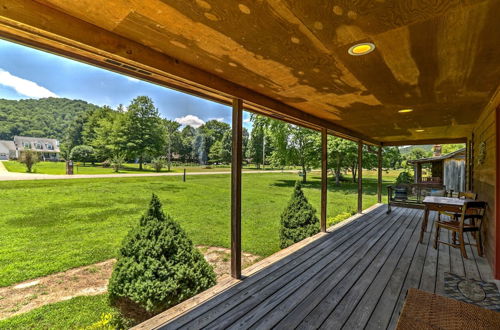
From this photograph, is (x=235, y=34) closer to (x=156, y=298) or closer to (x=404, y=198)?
(x=156, y=298)

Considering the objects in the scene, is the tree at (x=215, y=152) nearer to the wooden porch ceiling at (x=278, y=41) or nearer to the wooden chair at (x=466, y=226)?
the wooden chair at (x=466, y=226)

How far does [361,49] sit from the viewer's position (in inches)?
65.6

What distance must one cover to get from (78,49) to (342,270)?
3.29 meters

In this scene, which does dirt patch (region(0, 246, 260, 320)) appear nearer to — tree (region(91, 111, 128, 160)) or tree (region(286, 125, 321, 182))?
tree (region(286, 125, 321, 182))

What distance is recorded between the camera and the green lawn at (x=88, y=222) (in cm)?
443

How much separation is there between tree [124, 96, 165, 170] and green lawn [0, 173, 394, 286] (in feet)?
45.0

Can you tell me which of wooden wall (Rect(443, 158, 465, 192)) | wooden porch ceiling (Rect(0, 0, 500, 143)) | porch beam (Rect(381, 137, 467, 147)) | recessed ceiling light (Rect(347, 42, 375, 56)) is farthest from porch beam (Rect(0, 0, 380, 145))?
wooden wall (Rect(443, 158, 465, 192))

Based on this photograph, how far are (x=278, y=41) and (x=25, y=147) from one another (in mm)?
20362

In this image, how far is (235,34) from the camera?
4.84 ft

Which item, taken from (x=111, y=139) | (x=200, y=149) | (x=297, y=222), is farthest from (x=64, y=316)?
(x=200, y=149)

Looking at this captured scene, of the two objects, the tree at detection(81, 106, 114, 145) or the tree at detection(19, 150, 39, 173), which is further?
the tree at detection(81, 106, 114, 145)

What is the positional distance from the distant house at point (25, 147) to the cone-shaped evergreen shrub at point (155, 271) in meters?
17.3

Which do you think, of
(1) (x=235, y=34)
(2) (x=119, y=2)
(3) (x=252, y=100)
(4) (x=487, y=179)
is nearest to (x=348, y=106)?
(3) (x=252, y=100)

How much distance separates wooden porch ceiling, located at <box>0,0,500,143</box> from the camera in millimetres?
1214
